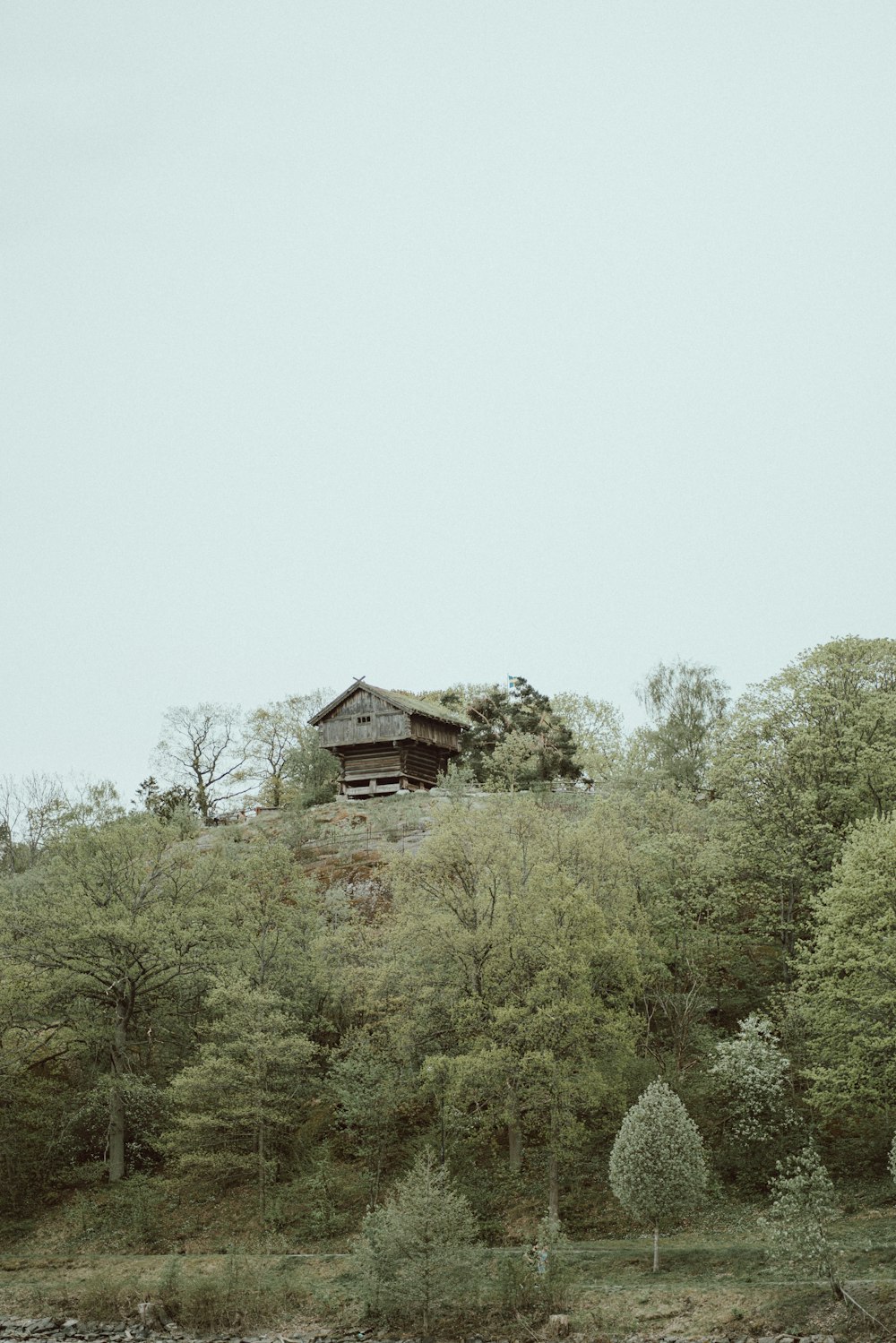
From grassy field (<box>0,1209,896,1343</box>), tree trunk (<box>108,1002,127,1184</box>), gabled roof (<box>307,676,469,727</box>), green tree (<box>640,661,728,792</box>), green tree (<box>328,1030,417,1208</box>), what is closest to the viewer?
grassy field (<box>0,1209,896,1343</box>)

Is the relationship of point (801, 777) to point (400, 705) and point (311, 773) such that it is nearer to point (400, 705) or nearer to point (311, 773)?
point (400, 705)

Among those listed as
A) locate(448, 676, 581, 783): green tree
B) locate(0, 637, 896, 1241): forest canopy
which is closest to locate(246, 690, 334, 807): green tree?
locate(448, 676, 581, 783): green tree

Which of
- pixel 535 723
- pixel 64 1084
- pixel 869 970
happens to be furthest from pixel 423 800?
pixel 869 970

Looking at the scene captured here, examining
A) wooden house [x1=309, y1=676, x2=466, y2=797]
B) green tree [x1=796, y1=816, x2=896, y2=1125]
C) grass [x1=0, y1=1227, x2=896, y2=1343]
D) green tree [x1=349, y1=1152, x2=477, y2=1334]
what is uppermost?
wooden house [x1=309, y1=676, x2=466, y2=797]

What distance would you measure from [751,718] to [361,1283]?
1045 inches

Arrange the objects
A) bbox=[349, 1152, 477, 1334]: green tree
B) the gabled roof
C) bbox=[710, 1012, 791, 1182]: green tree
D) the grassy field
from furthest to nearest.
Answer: the gabled roof
bbox=[710, 1012, 791, 1182]: green tree
bbox=[349, 1152, 477, 1334]: green tree
the grassy field

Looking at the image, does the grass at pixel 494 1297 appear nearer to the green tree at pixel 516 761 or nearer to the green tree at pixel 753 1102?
the green tree at pixel 753 1102

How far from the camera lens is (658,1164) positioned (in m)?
27.4

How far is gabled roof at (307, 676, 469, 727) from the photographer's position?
2923 inches

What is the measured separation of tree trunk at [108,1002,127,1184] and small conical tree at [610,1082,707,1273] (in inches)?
784

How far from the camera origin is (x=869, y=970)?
30.5 meters

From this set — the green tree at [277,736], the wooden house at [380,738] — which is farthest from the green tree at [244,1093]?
the green tree at [277,736]

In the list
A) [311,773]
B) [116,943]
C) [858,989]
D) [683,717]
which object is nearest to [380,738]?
[311,773]

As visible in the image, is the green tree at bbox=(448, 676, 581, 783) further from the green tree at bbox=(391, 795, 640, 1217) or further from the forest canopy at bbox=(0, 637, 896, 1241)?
the green tree at bbox=(391, 795, 640, 1217)
